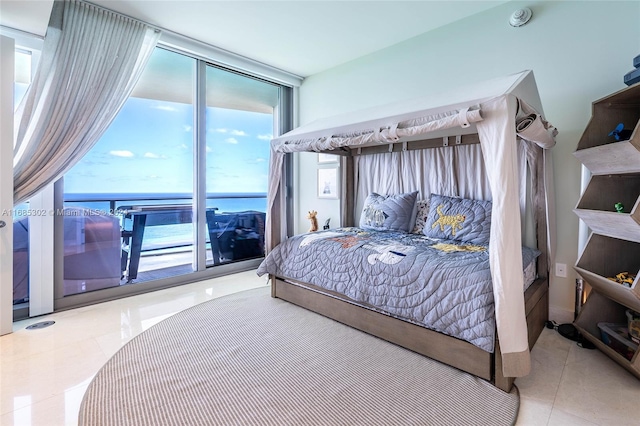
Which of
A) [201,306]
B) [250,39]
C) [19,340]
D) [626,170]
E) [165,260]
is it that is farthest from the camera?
[165,260]

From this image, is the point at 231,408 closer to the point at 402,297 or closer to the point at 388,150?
the point at 402,297

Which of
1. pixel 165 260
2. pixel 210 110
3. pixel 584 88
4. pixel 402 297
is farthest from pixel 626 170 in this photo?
pixel 165 260

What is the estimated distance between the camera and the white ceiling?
8.87 ft

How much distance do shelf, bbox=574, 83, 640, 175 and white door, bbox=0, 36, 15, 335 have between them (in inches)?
162

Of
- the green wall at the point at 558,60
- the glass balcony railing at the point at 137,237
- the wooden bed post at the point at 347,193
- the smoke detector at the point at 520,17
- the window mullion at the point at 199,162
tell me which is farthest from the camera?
the wooden bed post at the point at 347,193

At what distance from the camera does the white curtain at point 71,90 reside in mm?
2488

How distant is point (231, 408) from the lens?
1.51 meters

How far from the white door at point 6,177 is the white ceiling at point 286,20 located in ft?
1.29

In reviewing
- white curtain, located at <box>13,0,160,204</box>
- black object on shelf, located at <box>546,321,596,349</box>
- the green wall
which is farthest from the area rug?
white curtain, located at <box>13,0,160,204</box>

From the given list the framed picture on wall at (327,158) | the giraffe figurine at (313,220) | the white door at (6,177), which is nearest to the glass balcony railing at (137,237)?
the white door at (6,177)

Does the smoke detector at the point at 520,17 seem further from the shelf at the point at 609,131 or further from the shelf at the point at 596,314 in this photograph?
the shelf at the point at 596,314

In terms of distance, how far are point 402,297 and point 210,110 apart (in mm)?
3230

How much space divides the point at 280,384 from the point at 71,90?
9.68ft

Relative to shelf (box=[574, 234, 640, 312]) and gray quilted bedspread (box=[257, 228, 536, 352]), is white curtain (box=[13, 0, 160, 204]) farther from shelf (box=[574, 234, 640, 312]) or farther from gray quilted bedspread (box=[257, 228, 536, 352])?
shelf (box=[574, 234, 640, 312])
